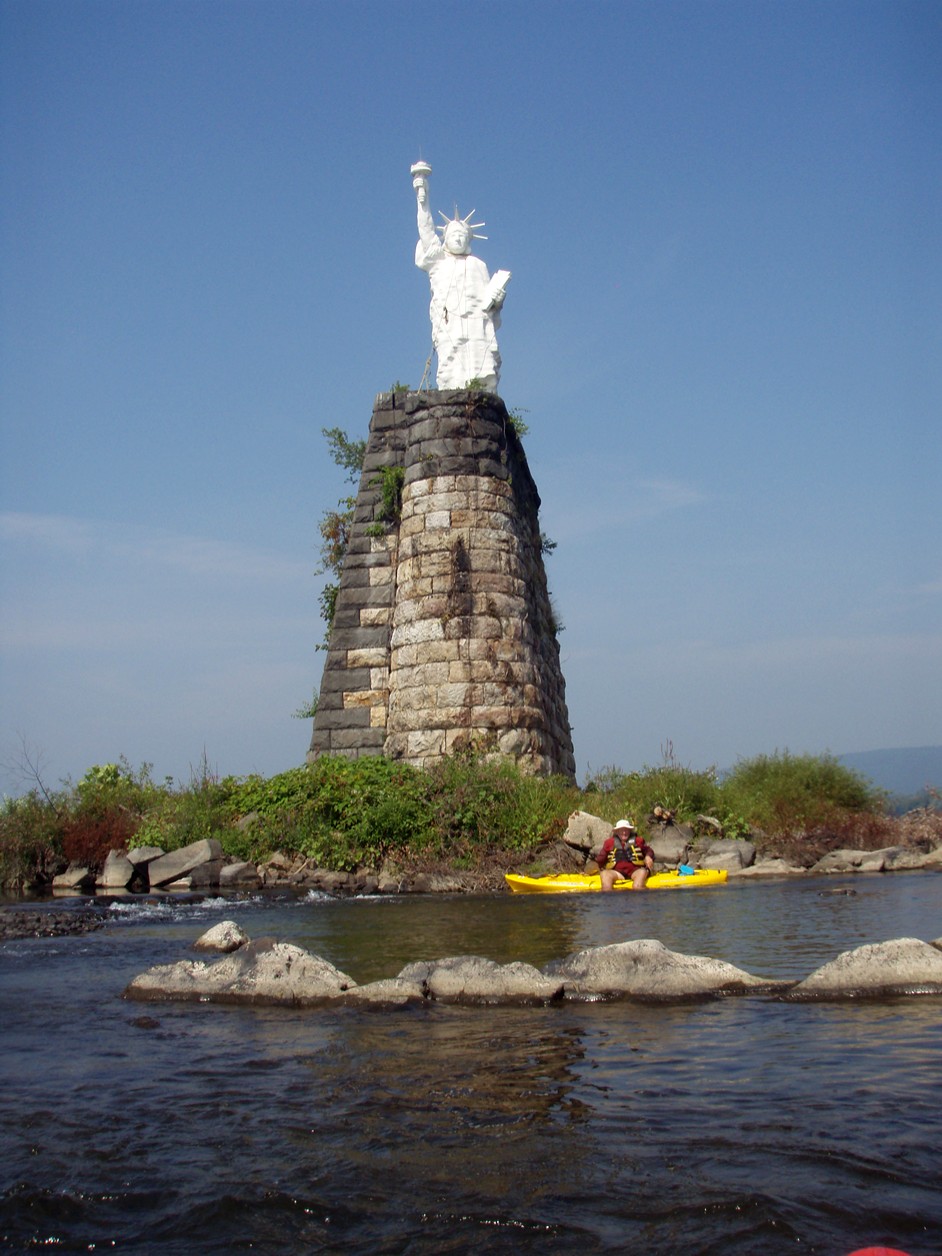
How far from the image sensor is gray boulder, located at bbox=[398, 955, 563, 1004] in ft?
19.2

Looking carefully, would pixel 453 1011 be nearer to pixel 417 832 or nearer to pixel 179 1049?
pixel 179 1049

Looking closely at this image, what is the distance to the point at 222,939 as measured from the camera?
8.45 meters

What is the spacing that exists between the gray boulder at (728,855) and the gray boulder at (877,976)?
28.9 feet

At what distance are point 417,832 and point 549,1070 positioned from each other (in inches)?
419

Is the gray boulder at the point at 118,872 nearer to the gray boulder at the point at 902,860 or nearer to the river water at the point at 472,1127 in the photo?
the river water at the point at 472,1127

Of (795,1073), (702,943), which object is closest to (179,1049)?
(795,1073)

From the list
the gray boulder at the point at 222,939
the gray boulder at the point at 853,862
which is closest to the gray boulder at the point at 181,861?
the gray boulder at the point at 222,939

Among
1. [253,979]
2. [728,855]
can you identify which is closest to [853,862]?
[728,855]

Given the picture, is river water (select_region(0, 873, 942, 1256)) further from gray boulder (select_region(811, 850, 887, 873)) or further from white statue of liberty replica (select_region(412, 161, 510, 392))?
white statue of liberty replica (select_region(412, 161, 510, 392))

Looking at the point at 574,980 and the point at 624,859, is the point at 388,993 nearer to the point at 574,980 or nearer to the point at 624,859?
the point at 574,980

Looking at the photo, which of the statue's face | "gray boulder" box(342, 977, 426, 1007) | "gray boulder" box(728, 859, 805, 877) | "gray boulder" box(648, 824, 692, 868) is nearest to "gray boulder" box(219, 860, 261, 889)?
"gray boulder" box(648, 824, 692, 868)

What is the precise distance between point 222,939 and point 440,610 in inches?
340

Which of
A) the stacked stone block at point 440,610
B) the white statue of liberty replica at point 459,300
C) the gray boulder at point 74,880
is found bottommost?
the gray boulder at point 74,880

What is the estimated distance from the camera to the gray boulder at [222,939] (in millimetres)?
8414
